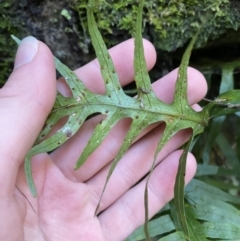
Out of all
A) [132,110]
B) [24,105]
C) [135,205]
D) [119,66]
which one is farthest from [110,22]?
[135,205]

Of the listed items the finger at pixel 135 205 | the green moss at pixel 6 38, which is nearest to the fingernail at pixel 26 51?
the green moss at pixel 6 38

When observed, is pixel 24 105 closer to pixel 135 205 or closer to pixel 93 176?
pixel 93 176

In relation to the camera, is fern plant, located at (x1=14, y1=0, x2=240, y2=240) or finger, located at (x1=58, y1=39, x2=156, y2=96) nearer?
fern plant, located at (x1=14, y1=0, x2=240, y2=240)

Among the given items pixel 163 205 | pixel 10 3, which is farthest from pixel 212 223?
pixel 10 3

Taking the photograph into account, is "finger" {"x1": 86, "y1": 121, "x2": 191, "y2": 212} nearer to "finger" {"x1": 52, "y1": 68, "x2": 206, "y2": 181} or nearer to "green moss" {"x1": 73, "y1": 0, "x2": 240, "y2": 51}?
"finger" {"x1": 52, "y1": 68, "x2": 206, "y2": 181}

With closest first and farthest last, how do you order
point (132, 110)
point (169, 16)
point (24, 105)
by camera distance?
point (24, 105), point (132, 110), point (169, 16)

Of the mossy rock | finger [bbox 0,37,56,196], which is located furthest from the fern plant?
the mossy rock
